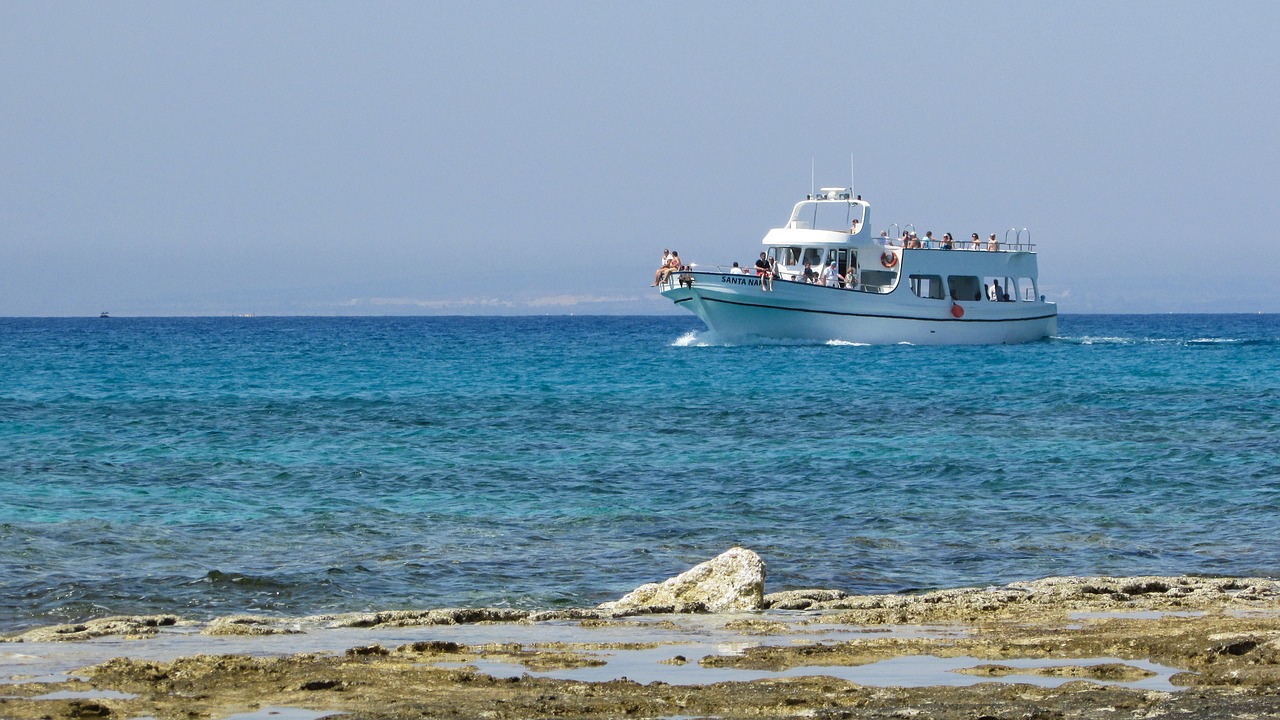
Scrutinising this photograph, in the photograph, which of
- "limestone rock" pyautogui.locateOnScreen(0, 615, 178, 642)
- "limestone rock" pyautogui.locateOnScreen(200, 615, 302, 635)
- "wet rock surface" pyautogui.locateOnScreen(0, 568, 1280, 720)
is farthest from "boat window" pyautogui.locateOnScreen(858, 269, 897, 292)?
"limestone rock" pyautogui.locateOnScreen(0, 615, 178, 642)

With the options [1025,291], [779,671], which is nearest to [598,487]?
[779,671]

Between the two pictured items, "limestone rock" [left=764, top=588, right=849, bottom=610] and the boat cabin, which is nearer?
"limestone rock" [left=764, top=588, right=849, bottom=610]

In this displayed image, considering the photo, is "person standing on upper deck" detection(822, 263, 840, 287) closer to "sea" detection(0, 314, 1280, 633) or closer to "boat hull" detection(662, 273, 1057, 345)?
"boat hull" detection(662, 273, 1057, 345)

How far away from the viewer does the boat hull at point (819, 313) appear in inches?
1859

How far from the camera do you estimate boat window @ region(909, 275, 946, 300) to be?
50094 mm

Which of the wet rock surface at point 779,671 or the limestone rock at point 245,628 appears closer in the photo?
the wet rock surface at point 779,671

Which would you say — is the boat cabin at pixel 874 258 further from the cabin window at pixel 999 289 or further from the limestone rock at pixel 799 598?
the limestone rock at pixel 799 598

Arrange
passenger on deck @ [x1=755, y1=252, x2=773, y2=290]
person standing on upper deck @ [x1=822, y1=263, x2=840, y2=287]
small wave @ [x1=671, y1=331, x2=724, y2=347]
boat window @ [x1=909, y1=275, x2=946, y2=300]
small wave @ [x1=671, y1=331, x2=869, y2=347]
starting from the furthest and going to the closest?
small wave @ [x1=671, y1=331, x2=724, y2=347] → boat window @ [x1=909, y1=275, x2=946, y2=300] → small wave @ [x1=671, y1=331, x2=869, y2=347] → person standing on upper deck @ [x1=822, y1=263, x2=840, y2=287] → passenger on deck @ [x1=755, y1=252, x2=773, y2=290]

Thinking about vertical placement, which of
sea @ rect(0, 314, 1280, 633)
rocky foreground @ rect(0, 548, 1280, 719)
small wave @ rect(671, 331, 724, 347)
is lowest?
sea @ rect(0, 314, 1280, 633)

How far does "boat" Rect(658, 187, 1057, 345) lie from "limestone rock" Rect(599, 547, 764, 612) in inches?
1453

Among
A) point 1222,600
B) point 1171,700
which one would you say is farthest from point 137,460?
point 1171,700

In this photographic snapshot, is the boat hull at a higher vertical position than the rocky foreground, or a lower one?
higher

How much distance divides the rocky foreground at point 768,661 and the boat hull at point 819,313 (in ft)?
122

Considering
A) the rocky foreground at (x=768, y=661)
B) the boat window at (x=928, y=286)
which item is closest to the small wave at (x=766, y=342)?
the boat window at (x=928, y=286)
